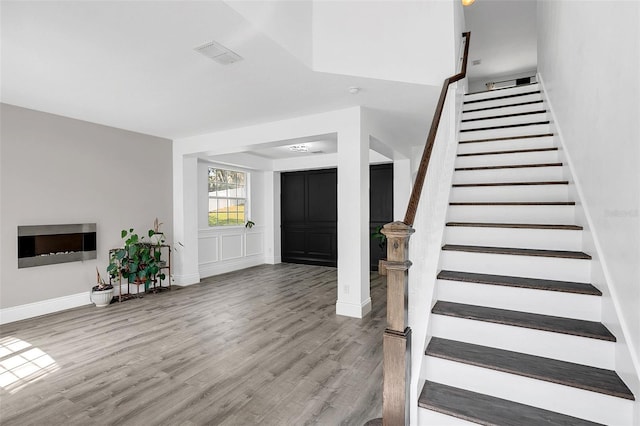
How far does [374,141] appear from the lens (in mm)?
4750

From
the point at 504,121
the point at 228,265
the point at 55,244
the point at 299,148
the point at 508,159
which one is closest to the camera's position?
the point at 508,159

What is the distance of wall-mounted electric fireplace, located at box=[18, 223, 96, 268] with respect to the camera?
4.02 m

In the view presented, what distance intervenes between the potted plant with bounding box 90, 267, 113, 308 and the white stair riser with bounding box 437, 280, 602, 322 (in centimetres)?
457

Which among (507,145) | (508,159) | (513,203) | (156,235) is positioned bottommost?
(156,235)

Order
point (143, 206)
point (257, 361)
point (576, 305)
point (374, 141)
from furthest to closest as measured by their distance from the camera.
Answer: point (143, 206) < point (374, 141) < point (257, 361) < point (576, 305)

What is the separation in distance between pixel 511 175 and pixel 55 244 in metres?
5.64

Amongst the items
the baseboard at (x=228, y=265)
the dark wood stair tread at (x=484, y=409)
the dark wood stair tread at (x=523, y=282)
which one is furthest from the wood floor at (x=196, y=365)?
the baseboard at (x=228, y=265)

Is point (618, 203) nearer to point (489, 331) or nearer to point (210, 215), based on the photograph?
point (489, 331)

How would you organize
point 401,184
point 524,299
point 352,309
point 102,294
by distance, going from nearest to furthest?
point 524,299, point 352,309, point 102,294, point 401,184

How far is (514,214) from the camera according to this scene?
2.52 metres

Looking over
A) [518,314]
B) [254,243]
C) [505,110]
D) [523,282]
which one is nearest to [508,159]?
[505,110]

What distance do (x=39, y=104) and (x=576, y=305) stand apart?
19.0ft

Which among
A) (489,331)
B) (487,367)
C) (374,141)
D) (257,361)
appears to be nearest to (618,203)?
(489,331)

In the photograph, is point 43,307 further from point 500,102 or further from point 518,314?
point 500,102
